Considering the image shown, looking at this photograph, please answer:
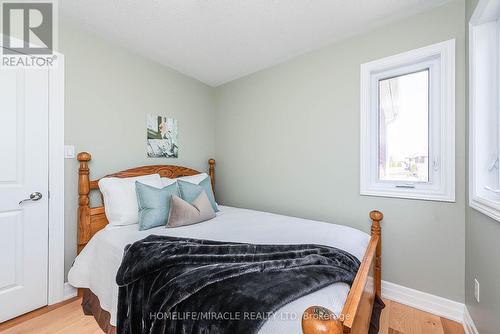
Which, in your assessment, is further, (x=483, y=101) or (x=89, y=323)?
(x=89, y=323)

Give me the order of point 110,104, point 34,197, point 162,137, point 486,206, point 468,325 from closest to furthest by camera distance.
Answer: point 486,206
point 468,325
point 34,197
point 110,104
point 162,137

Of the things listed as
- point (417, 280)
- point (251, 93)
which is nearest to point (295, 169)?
point (251, 93)

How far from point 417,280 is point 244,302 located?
175 centimetres

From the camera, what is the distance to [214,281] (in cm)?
99

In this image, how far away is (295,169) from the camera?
2541 millimetres

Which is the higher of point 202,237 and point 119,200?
point 119,200

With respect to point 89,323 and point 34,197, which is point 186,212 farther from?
point 34,197

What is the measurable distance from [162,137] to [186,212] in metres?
1.17

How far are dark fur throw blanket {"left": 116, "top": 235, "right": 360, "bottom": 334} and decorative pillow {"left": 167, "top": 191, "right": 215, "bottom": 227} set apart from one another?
0.44 m

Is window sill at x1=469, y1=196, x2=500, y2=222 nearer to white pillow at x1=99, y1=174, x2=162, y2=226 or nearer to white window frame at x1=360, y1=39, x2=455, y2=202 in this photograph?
white window frame at x1=360, y1=39, x2=455, y2=202

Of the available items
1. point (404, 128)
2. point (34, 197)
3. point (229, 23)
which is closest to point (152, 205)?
point (34, 197)

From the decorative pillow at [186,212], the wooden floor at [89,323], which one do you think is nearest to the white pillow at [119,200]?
the decorative pillow at [186,212]
